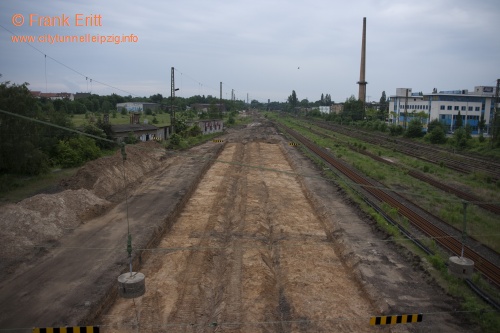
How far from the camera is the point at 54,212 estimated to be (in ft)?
61.1

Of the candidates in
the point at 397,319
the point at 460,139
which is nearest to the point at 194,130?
the point at 460,139

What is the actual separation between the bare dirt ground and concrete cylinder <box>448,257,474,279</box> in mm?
837

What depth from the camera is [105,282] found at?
12.9 m

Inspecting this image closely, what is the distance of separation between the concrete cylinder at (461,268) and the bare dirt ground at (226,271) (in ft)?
2.75

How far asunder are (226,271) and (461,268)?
8014 millimetres

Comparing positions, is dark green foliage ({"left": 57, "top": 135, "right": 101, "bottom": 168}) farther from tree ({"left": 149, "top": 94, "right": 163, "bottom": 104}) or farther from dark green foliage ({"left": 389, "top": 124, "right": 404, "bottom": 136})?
tree ({"left": 149, "top": 94, "right": 163, "bottom": 104})

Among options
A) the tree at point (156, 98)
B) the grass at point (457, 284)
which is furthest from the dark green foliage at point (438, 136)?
the tree at point (156, 98)

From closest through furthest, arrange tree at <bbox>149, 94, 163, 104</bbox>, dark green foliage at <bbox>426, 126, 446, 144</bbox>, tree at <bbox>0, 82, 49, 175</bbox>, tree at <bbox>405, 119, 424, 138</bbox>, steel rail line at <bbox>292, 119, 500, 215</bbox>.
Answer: steel rail line at <bbox>292, 119, 500, 215</bbox> < tree at <bbox>0, 82, 49, 175</bbox> < dark green foliage at <bbox>426, 126, 446, 144</bbox> < tree at <bbox>405, 119, 424, 138</bbox> < tree at <bbox>149, 94, 163, 104</bbox>

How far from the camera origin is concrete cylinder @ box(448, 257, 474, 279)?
1198 cm

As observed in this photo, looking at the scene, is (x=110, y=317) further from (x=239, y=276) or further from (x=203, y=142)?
(x=203, y=142)

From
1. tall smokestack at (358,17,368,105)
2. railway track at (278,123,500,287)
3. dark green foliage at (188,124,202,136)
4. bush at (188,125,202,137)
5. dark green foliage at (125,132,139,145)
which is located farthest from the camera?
tall smokestack at (358,17,368,105)

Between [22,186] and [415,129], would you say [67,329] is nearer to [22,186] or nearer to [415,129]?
[22,186]

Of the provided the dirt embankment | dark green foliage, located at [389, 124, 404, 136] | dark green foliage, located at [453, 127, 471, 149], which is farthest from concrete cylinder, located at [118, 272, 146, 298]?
dark green foliage, located at [389, 124, 404, 136]

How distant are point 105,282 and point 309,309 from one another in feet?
22.7
